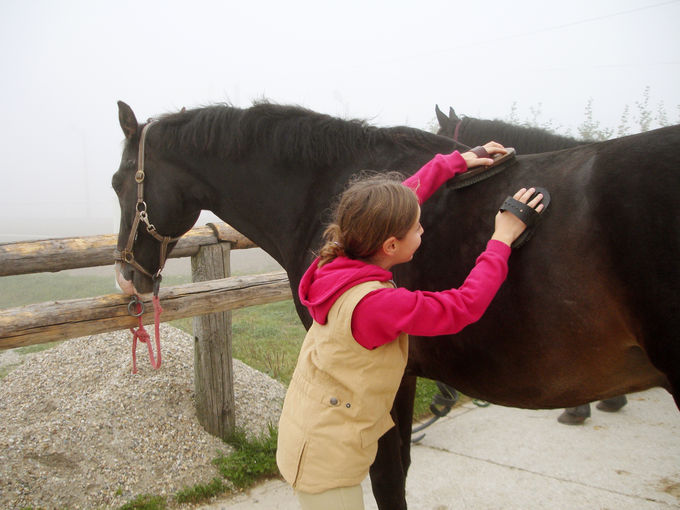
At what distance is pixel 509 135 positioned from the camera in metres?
3.59

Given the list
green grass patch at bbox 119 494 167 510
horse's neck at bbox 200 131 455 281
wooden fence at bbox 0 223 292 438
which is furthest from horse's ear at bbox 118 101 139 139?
green grass patch at bbox 119 494 167 510

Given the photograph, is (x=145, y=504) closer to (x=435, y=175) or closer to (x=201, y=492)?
(x=201, y=492)

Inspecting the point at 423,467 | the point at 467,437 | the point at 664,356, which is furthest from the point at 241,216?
the point at 467,437

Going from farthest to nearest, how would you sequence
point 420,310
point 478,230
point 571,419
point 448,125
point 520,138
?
1. point 448,125
2. point 571,419
3. point 520,138
4. point 478,230
5. point 420,310

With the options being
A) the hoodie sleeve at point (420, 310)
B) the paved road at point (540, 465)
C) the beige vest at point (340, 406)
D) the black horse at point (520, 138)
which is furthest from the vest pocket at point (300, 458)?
the black horse at point (520, 138)

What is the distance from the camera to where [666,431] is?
3561 mm

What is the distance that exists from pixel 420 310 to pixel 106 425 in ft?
9.10

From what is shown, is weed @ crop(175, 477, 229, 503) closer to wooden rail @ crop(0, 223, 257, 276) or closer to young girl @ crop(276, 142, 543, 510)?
wooden rail @ crop(0, 223, 257, 276)

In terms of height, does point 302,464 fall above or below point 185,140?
below

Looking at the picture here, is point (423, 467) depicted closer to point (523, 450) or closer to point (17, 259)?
point (523, 450)

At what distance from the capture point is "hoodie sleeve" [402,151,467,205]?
1714mm

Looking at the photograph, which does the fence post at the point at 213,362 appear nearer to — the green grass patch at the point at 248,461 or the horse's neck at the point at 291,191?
the green grass patch at the point at 248,461

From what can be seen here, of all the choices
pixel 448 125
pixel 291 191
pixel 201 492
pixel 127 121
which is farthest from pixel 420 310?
pixel 448 125

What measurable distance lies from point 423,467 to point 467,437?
0.59m
